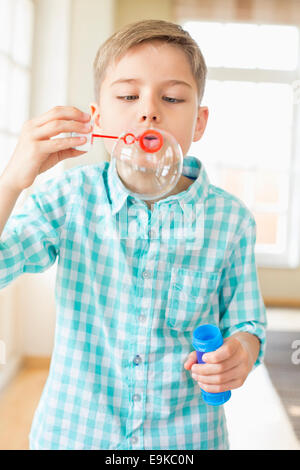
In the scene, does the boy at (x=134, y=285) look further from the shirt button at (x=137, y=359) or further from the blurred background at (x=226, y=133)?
the blurred background at (x=226, y=133)

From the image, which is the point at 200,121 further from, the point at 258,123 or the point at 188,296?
the point at 258,123

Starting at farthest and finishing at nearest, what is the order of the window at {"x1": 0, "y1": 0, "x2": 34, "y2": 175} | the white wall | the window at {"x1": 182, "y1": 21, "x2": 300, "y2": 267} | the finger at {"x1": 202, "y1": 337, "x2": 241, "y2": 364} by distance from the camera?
the window at {"x1": 182, "y1": 21, "x2": 300, "y2": 267} < the white wall < the window at {"x1": 0, "y1": 0, "x2": 34, "y2": 175} < the finger at {"x1": 202, "y1": 337, "x2": 241, "y2": 364}

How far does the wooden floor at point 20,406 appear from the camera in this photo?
115cm

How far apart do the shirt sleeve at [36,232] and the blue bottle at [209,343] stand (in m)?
0.19

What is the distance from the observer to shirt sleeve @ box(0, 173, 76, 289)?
469 millimetres

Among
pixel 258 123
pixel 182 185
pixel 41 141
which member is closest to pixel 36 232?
pixel 41 141

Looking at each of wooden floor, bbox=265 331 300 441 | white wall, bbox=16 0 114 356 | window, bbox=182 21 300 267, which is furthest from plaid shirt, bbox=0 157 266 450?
window, bbox=182 21 300 267

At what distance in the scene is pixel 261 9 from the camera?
234cm

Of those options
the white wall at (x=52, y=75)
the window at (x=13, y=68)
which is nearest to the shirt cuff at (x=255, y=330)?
the window at (x=13, y=68)

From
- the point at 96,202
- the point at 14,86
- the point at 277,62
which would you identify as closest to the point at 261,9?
the point at 277,62

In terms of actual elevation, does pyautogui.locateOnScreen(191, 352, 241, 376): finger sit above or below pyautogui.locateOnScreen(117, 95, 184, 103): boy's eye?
below

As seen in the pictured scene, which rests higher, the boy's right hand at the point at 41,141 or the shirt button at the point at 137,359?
the boy's right hand at the point at 41,141

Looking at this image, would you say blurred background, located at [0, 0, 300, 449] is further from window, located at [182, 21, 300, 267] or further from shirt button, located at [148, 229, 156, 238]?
shirt button, located at [148, 229, 156, 238]

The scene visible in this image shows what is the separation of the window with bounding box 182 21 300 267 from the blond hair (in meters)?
1.90
